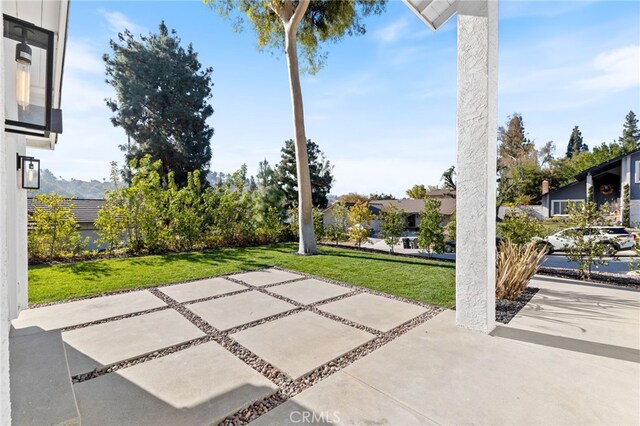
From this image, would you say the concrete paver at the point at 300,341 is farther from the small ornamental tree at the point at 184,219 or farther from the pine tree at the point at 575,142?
the pine tree at the point at 575,142

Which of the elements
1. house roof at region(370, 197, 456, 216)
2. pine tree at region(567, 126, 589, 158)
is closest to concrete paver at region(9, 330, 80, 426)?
house roof at region(370, 197, 456, 216)

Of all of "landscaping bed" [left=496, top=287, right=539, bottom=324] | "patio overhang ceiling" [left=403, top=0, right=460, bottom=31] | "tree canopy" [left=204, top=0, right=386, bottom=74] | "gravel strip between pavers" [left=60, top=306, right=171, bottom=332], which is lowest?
"gravel strip between pavers" [left=60, top=306, right=171, bottom=332]

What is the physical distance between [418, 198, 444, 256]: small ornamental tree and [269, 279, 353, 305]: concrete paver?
3857mm

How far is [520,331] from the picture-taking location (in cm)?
332

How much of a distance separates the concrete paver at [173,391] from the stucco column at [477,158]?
2.49 metres

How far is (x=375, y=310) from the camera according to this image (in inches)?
160

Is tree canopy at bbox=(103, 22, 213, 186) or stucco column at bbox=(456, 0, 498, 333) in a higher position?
tree canopy at bbox=(103, 22, 213, 186)

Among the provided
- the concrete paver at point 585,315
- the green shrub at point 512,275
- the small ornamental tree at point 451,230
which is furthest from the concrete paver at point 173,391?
the small ornamental tree at point 451,230

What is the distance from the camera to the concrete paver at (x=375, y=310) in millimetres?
3647

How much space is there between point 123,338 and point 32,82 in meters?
2.60

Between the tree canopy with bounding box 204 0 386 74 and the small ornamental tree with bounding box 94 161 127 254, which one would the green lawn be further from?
the tree canopy with bounding box 204 0 386 74

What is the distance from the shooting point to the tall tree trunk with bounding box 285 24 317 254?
855 cm

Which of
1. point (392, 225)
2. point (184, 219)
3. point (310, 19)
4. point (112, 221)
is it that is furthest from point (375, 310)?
point (310, 19)

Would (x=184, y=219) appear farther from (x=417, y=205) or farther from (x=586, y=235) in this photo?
(x=417, y=205)
